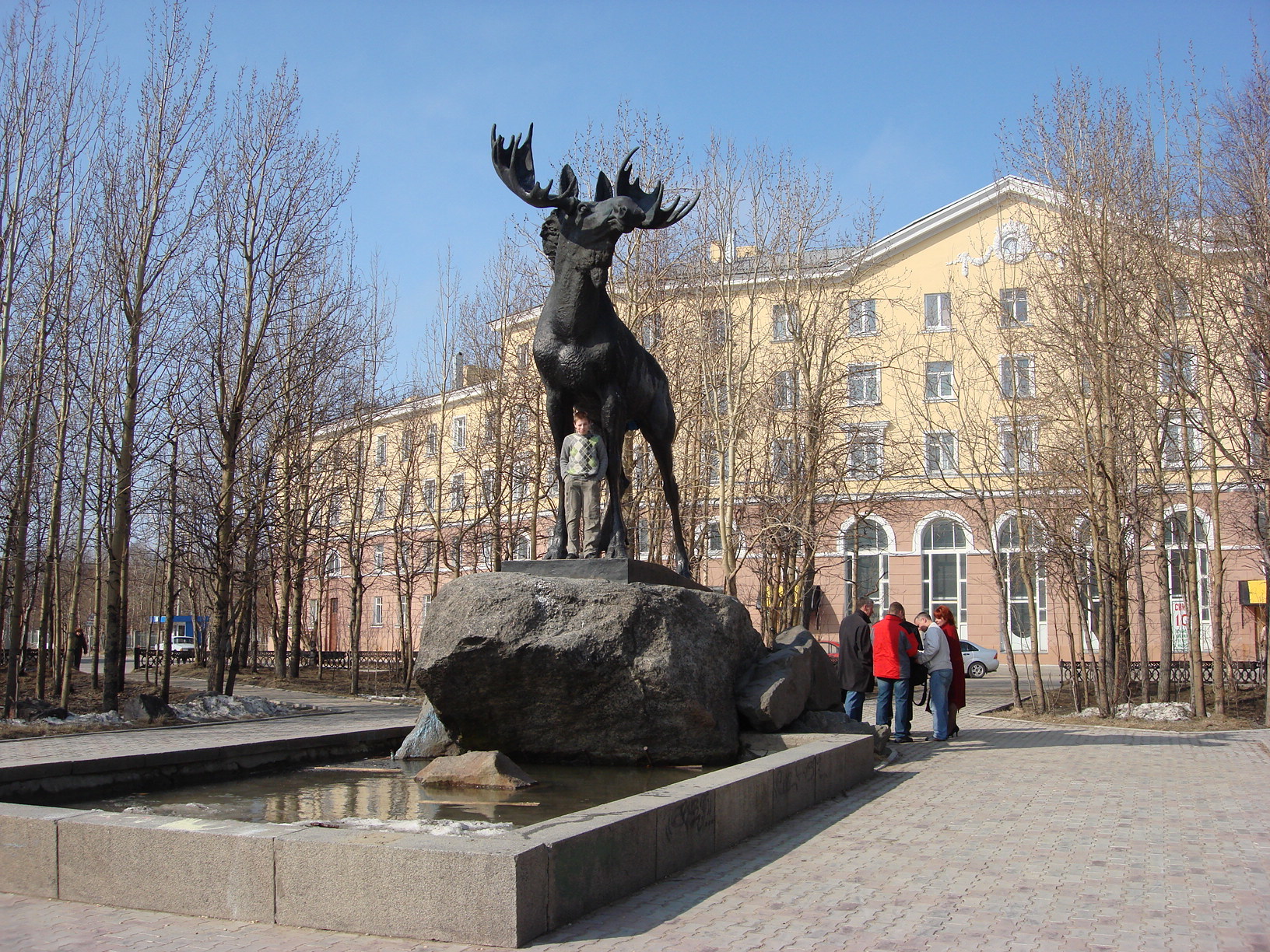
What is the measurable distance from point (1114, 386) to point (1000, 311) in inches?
123

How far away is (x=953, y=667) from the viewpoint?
42.2 ft

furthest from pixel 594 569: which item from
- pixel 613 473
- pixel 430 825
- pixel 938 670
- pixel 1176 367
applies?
pixel 1176 367

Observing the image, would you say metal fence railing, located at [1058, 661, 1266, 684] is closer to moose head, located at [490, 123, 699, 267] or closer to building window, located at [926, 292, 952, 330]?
building window, located at [926, 292, 952, 330]

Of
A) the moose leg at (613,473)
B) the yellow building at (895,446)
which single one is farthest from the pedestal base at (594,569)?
the yellow building at (895,446)

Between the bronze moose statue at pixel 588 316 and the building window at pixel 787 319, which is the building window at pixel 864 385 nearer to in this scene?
the building window at pixel 787 319

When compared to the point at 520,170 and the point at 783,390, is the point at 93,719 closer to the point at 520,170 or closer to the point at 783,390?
the point at 520,170

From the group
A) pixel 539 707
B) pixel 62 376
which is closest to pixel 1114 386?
pixel 539 707

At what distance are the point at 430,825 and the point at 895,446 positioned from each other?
63.2 feet

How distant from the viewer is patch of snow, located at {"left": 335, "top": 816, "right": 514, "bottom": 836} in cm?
532

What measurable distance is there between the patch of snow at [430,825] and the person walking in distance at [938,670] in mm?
8005

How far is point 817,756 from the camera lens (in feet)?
25.5

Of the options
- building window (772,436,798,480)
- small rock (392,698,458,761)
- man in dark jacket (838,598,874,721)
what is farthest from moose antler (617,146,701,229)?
building window (772,436,798,480)

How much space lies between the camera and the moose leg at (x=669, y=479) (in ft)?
32.7

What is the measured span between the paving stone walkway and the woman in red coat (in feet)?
13.9
